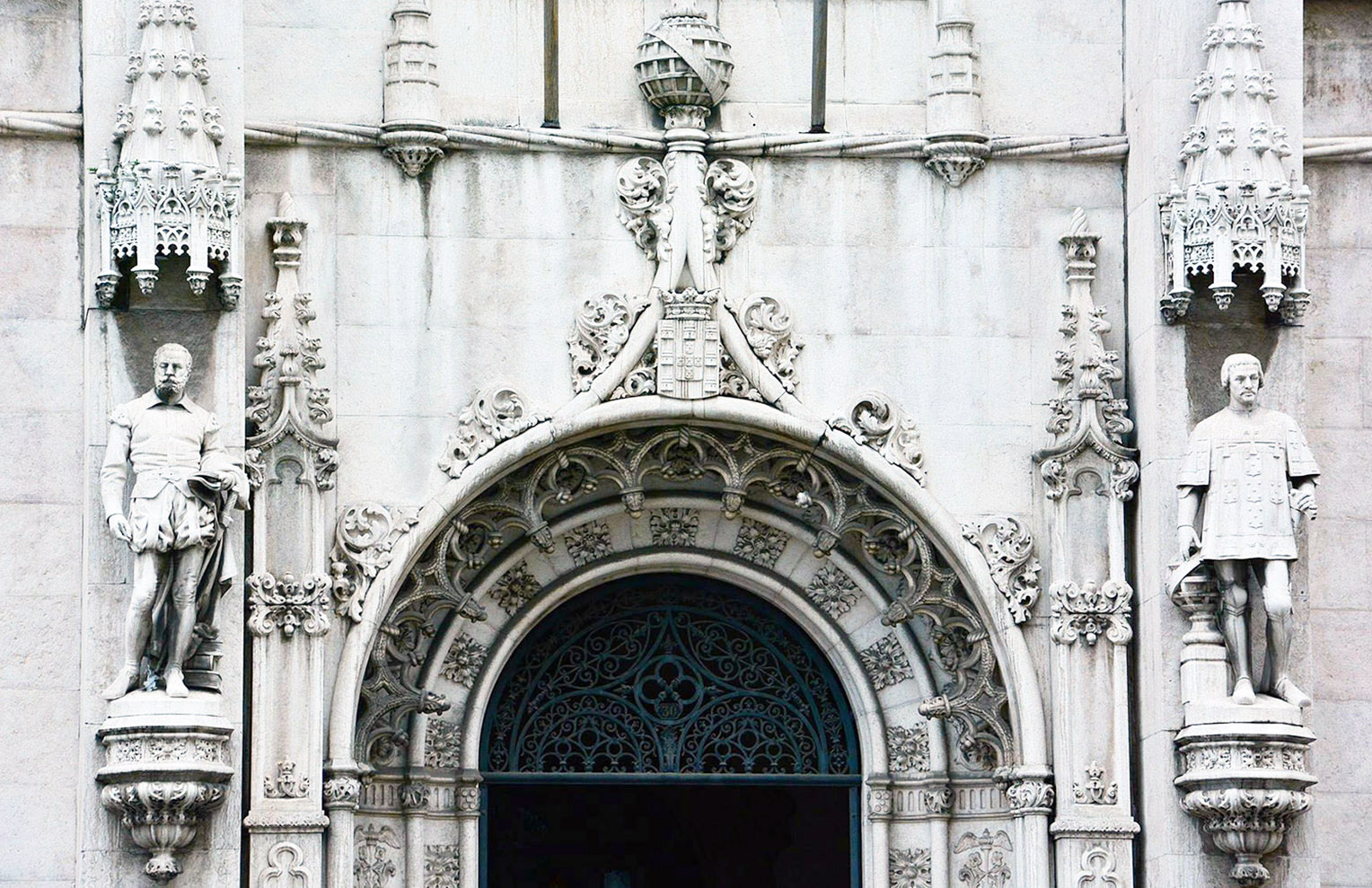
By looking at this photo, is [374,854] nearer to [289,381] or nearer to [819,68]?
[289,381]

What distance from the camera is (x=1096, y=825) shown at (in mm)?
19672

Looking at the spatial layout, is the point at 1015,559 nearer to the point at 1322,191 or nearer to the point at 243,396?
the point at 1322,191

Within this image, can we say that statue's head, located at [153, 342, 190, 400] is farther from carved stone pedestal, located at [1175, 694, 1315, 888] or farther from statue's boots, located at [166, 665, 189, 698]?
carved stone pedestal, located at [1175, 694, 1315, 888]

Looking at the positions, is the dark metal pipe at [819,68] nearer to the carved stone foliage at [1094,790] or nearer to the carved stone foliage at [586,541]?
the carved stone foliage at [586,541]

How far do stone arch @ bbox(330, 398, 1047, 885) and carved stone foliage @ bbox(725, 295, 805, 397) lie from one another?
1.11 feet

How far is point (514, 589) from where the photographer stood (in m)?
20.5

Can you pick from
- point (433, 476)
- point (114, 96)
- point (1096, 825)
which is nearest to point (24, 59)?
point (114, 96)

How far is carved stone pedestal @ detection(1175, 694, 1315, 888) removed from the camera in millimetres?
19078

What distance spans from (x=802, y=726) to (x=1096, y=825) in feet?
6.70

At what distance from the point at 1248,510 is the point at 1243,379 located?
750 millimetres

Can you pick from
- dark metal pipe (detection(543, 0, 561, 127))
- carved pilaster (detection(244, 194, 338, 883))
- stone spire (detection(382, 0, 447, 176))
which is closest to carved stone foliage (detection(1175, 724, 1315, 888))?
carved pilaster (detection(244, 194, 338, 883))

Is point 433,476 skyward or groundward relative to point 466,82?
groundward

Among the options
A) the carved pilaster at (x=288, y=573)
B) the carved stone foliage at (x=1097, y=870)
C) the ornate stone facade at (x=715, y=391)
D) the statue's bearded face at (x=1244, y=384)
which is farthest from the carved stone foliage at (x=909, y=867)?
the carved pilaster at (x=288, y=573)

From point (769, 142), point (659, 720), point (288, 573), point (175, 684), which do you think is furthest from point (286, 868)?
point (769, 142)
